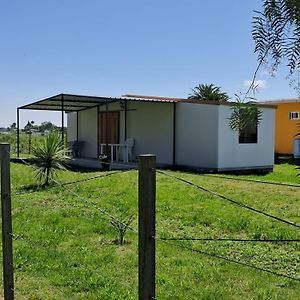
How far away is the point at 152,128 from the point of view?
15.9 metres

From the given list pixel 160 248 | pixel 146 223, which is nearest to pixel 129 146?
pixel 160 248

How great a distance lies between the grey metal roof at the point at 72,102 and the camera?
46.6 ft

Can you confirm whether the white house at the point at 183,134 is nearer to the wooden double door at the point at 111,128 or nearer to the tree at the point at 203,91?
the wooden double door at the point at 111,128

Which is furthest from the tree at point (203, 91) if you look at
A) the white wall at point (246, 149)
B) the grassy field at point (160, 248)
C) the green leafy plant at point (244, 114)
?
the green leafy plant at point (244, 114)

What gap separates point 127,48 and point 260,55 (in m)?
10.9

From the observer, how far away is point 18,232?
5566 millimetres

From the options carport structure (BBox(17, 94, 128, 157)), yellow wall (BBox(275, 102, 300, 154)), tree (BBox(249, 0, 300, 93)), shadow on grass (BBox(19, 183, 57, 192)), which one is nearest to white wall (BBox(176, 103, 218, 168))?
carport structure (BBox(17, 94, 128, 157))

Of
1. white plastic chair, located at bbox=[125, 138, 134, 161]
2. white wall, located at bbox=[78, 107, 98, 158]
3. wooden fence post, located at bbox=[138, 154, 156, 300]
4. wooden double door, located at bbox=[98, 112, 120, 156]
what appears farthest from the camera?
white wall, located at bbox=[78, 107, 98, 158]

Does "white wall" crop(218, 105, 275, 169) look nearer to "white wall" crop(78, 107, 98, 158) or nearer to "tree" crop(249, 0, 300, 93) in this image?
"white wall" crop(78, 107, 98, 158)

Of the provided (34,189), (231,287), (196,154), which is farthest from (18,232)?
(196,154)

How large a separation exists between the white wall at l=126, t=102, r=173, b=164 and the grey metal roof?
59 centimetres

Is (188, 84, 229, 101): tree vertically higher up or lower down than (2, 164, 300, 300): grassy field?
higher up

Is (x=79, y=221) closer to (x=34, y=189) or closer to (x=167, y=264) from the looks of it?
(x=167, y=264)

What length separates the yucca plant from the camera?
9750 millimetres
